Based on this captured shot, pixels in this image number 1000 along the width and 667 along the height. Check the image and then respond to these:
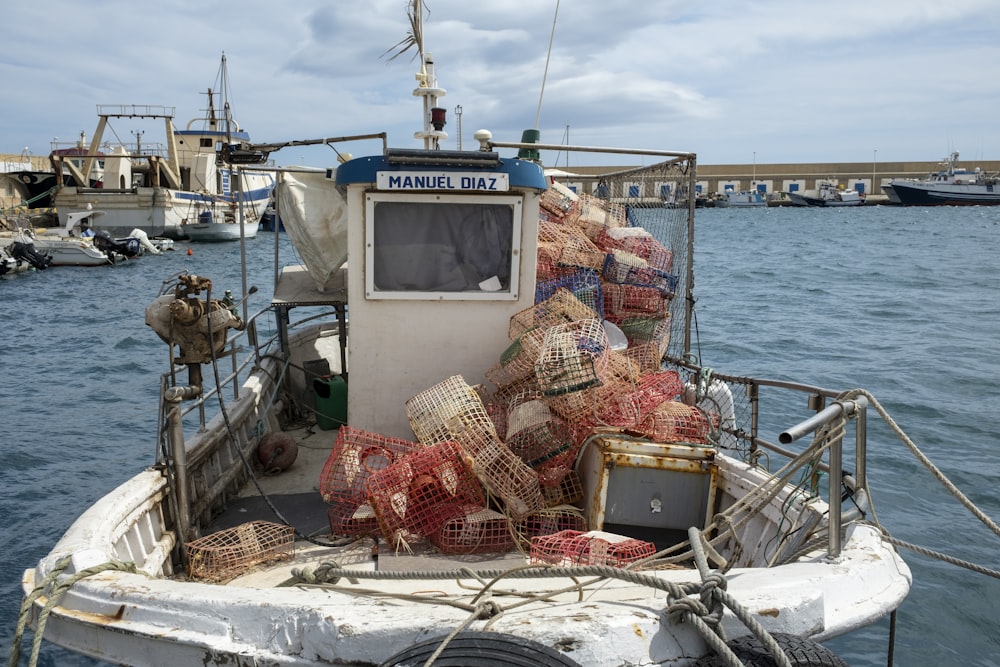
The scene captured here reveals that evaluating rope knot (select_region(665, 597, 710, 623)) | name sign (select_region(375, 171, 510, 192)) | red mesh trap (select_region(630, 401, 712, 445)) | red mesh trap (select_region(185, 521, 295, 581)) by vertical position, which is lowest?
red mesh trap (select_region(185, 521, 295, 581))

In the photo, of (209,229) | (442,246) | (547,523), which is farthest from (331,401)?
(209,229)

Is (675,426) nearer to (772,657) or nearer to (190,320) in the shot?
(772,657)

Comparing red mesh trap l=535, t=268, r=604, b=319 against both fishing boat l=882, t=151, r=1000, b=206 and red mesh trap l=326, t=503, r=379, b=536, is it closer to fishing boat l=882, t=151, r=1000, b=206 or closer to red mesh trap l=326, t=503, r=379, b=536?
red mesh trap l=326, t=503, r=379, b=536

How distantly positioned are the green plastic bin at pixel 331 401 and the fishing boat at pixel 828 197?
329 ft

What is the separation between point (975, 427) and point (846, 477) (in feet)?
35.6

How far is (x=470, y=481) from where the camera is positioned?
470 cm

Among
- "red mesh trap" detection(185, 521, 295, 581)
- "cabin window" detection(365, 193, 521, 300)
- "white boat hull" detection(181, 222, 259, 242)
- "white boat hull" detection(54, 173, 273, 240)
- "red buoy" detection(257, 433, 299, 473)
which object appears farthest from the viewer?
"white boat hull" detection(181, 222, 259, 242)

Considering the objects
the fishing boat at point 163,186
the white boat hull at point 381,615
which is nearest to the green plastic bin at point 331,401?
the white boat hull at point 381,615

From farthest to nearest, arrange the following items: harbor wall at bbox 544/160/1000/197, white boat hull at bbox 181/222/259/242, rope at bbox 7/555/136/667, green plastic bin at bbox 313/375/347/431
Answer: harbor wall at bbox 544/160/1000/197 < white boat hull at bbox 181/222/259/242 < green plastic bin at bbox 313/375/347/431 < rope at bbox 7/555/136/667

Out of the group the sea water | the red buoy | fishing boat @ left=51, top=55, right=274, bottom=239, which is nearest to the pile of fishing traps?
the red buoy

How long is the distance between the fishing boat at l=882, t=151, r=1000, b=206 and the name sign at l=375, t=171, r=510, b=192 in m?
92.6

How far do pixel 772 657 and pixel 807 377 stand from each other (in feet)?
46.2

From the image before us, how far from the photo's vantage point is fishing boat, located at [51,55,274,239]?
4462 centimetres

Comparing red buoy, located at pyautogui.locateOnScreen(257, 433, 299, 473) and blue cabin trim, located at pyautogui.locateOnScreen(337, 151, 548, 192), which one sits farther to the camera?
red buoy, located at pyautogui.locateOnScreen(257, 433, 299, 473)
